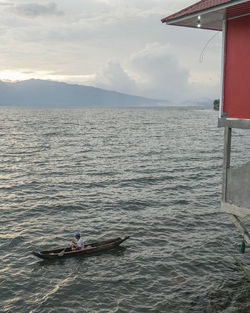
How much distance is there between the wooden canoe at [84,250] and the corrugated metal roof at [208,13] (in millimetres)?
14353

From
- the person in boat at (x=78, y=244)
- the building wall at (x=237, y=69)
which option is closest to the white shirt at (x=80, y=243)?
the person in boat at (x=78, y=244)

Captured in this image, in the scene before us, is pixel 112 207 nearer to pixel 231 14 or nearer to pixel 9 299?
pixel 9 299

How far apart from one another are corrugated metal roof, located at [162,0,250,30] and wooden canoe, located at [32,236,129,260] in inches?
565

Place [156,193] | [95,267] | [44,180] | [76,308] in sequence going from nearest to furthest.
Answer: [76,308], [95,267], [156,193], [44,180]

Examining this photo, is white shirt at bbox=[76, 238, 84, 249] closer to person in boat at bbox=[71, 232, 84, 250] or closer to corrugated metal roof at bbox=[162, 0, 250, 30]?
person in boat at bbox=[71, 232, 84, 250]

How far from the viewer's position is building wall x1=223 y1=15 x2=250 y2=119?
12656 mm

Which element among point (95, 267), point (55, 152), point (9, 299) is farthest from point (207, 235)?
point (55, 152)

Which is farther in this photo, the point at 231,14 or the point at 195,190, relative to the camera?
the point at 195,190

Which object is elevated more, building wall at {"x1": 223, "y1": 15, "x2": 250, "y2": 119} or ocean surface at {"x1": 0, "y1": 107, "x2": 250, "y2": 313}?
building wall at {"x1": 223, "y1": 15, "x2": 250, "y2": 119}

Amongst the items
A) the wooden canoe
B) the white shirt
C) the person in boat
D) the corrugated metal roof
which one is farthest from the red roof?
the wooden canoe

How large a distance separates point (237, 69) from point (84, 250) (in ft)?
47.4

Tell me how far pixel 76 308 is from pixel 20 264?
19.2 ft

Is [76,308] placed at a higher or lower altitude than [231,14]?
lower

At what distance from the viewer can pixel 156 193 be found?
3466cm
